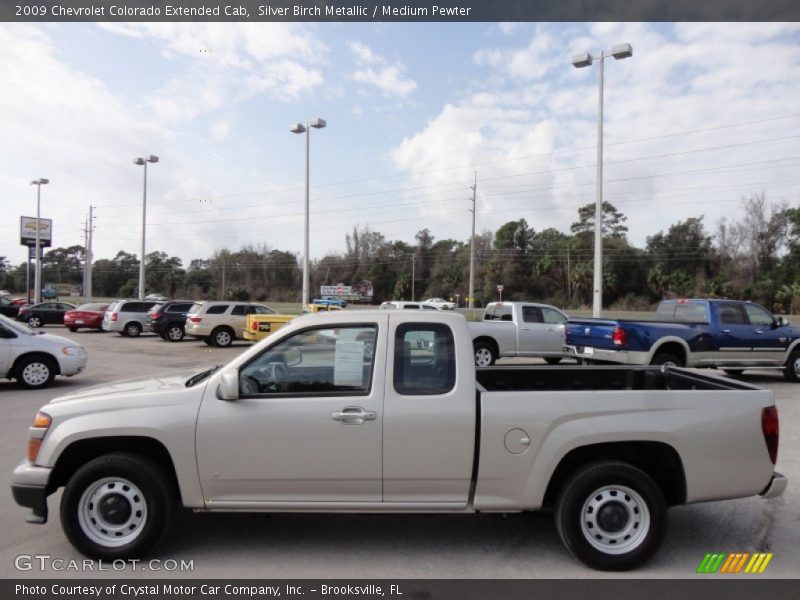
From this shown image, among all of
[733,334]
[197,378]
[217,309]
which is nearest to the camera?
[197,378]

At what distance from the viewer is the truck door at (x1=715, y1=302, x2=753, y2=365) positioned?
497 inches

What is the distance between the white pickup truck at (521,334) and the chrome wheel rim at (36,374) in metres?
9.66

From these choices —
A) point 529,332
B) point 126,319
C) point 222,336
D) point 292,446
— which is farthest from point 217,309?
point 292,446

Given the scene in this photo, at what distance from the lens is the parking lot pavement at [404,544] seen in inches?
154

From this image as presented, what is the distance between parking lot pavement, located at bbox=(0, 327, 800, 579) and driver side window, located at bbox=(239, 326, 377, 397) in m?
1.19

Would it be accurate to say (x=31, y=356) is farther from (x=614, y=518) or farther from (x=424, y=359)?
(x=614, y=518)

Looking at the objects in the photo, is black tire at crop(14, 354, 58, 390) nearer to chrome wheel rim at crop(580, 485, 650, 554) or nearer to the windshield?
the windshield

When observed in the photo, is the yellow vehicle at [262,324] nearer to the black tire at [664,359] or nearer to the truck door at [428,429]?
the black tire at [664,359]

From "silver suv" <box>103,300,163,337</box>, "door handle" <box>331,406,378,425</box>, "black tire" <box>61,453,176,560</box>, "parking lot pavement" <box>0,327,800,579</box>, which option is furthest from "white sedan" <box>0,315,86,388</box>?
"silver suv" <box>103,300,163,337</box>

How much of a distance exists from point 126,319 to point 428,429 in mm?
26010

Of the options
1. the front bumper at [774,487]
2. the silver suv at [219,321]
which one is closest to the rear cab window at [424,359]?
the front bumper at [774,487]

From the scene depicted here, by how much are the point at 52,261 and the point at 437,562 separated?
5171 inches

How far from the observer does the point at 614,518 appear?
157 inches

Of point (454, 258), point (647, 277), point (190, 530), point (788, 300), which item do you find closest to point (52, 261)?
point (454, 258)
